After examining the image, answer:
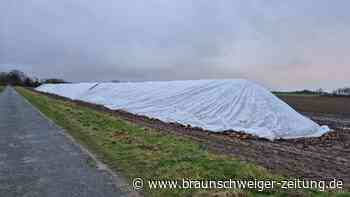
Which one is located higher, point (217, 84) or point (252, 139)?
point (217, 84)

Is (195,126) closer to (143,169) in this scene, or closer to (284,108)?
(284,108)

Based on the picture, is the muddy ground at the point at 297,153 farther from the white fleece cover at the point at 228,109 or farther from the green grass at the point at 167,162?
the green grass at the point at 167,162

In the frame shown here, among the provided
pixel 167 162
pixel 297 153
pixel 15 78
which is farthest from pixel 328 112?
pixel 15 78

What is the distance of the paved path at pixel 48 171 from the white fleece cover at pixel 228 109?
5.88 m

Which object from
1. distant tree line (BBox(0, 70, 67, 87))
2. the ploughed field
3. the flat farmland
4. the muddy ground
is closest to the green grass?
the muddy ground

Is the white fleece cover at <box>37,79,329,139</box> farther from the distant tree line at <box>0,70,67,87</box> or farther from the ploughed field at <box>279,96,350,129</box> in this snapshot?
the distant tree line at <box>0,70,67,87</box>

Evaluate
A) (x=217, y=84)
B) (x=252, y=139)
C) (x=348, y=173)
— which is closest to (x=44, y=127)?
(x=252, y=139)

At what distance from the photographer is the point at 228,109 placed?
479 inches

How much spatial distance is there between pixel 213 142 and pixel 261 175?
3.73m

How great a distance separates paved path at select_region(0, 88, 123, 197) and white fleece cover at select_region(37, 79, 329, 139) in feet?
19.3

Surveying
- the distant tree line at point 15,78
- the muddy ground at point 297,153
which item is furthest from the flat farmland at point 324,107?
the distant tree line at point 15,78

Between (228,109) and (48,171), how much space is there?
8259 mm

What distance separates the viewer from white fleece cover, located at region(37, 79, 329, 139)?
432 inches

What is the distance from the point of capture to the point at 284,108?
39.9 ft
